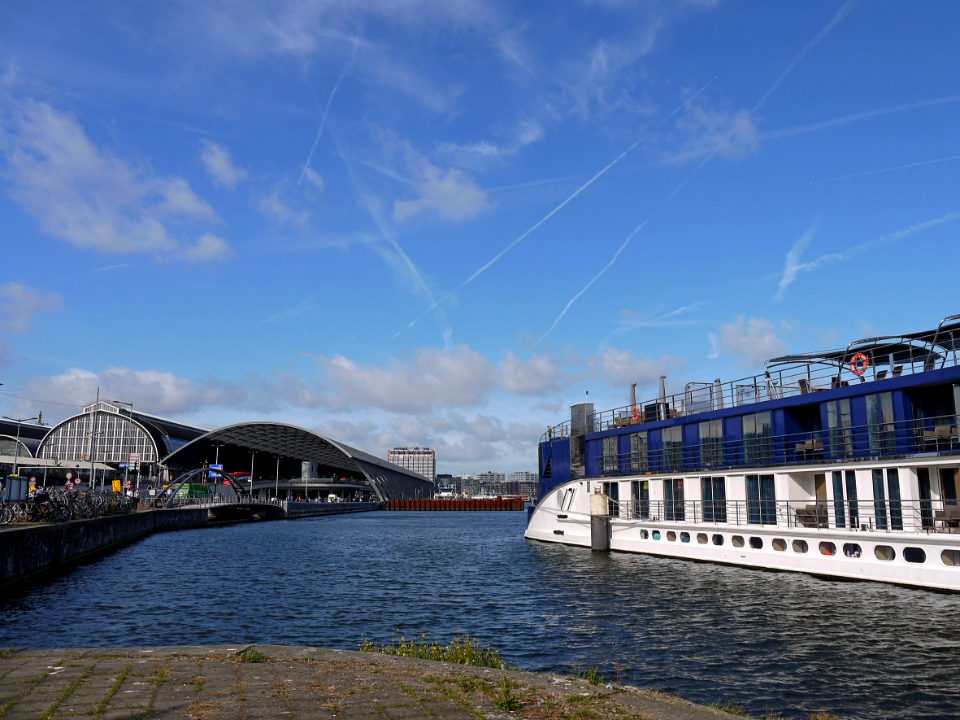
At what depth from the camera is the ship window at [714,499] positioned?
34.2 metres

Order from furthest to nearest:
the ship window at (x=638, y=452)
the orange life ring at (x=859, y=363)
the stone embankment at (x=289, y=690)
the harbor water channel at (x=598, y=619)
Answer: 1. the ship window at (x=638, y=452)
2. the orange life ring at (x=859, y=363)
3. the harbor water channel at (x=598, y=619)
4. the stone embankment at (x=289, y=690)

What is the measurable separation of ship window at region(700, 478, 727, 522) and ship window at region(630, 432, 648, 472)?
5.42 metres

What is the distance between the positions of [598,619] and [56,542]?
96.2 ft

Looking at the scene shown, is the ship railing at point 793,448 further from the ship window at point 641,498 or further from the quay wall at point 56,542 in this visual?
the quay wall at point 56,542

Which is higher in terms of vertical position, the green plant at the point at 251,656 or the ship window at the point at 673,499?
the ship window at the point at 673,499

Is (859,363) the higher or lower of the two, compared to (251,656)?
higher

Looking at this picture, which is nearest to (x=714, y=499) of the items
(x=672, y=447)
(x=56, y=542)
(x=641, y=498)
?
(x=672, y=447)

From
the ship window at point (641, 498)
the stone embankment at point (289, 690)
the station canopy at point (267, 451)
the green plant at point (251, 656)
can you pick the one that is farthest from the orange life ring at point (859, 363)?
the station canopy at point (267, 451)

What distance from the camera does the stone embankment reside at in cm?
866

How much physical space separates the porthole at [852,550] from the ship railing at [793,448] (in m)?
3.38

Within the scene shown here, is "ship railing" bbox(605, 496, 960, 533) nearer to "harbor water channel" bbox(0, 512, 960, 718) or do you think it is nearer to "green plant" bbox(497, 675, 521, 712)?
"harbor water channel" bbox(0, 512, 960, 718)

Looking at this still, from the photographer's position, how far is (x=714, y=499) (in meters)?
34.4

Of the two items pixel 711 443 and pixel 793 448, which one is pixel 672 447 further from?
pixel 793 448

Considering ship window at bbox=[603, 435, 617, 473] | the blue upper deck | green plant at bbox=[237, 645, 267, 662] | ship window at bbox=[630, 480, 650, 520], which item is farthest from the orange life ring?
green plant at bbox=[237, 645, 267, 662]
